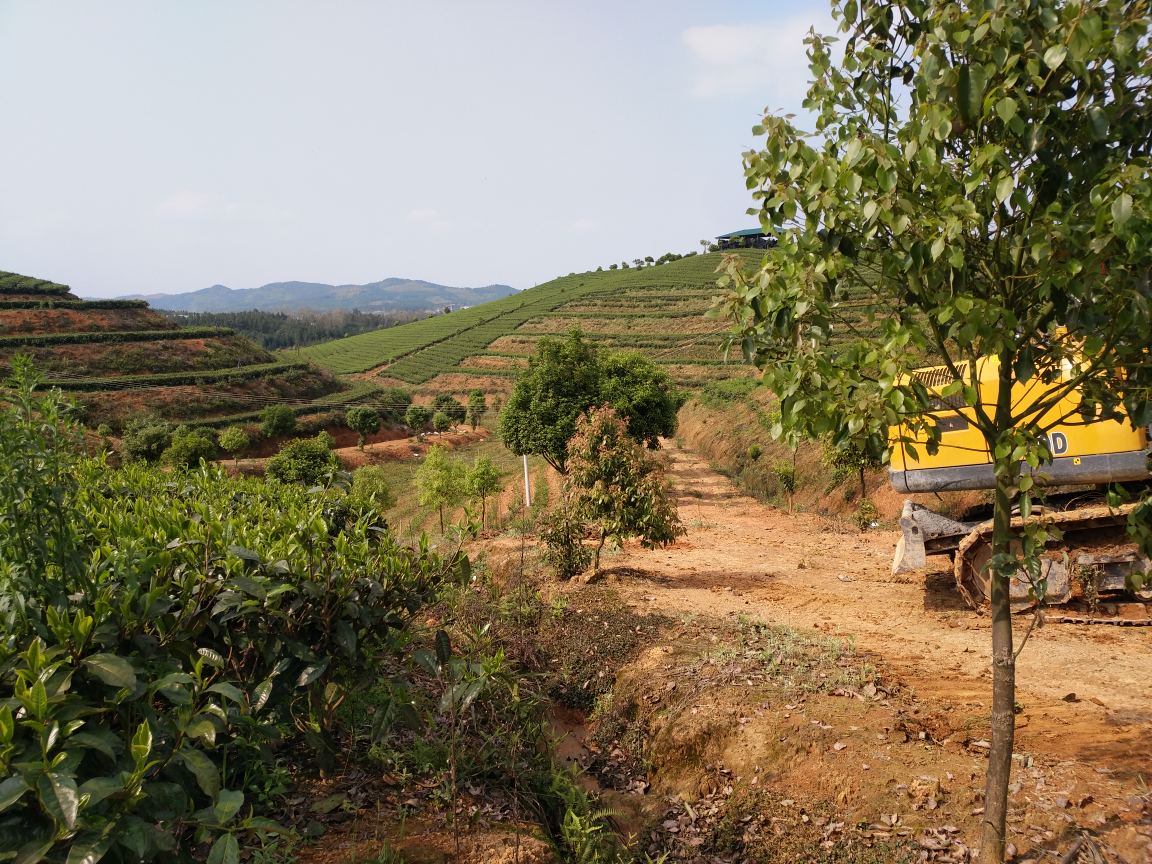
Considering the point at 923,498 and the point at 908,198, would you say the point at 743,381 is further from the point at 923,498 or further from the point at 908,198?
the point at 908,198

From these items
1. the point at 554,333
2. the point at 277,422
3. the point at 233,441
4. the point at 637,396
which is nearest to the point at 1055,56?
the point at 637,396

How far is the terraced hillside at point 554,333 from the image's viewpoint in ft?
241

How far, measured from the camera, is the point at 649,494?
10.9 m

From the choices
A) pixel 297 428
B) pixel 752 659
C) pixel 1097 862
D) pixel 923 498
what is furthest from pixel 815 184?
pixel 297 428

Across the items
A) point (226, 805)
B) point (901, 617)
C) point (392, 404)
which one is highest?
point (226, 805)

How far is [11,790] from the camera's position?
1.99 meters

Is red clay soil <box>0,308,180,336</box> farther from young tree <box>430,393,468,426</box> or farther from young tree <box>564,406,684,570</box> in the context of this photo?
young tree <box>564,406,684,570</box>

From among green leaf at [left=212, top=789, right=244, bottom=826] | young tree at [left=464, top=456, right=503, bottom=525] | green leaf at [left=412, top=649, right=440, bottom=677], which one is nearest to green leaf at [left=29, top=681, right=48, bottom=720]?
green leaf at [left=212, top=789, right=244, bottom=826]

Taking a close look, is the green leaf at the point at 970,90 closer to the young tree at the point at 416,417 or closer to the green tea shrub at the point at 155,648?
the green tea shrub at the point at 155,648

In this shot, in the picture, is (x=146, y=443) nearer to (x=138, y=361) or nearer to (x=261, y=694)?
(x=138, y=361)

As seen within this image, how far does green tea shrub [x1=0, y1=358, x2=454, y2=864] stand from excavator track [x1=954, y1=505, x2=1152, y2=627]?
25.2ft

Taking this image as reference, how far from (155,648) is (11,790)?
0.91 m

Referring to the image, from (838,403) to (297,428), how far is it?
64.3 m

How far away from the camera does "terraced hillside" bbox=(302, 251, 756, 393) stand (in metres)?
73.3
